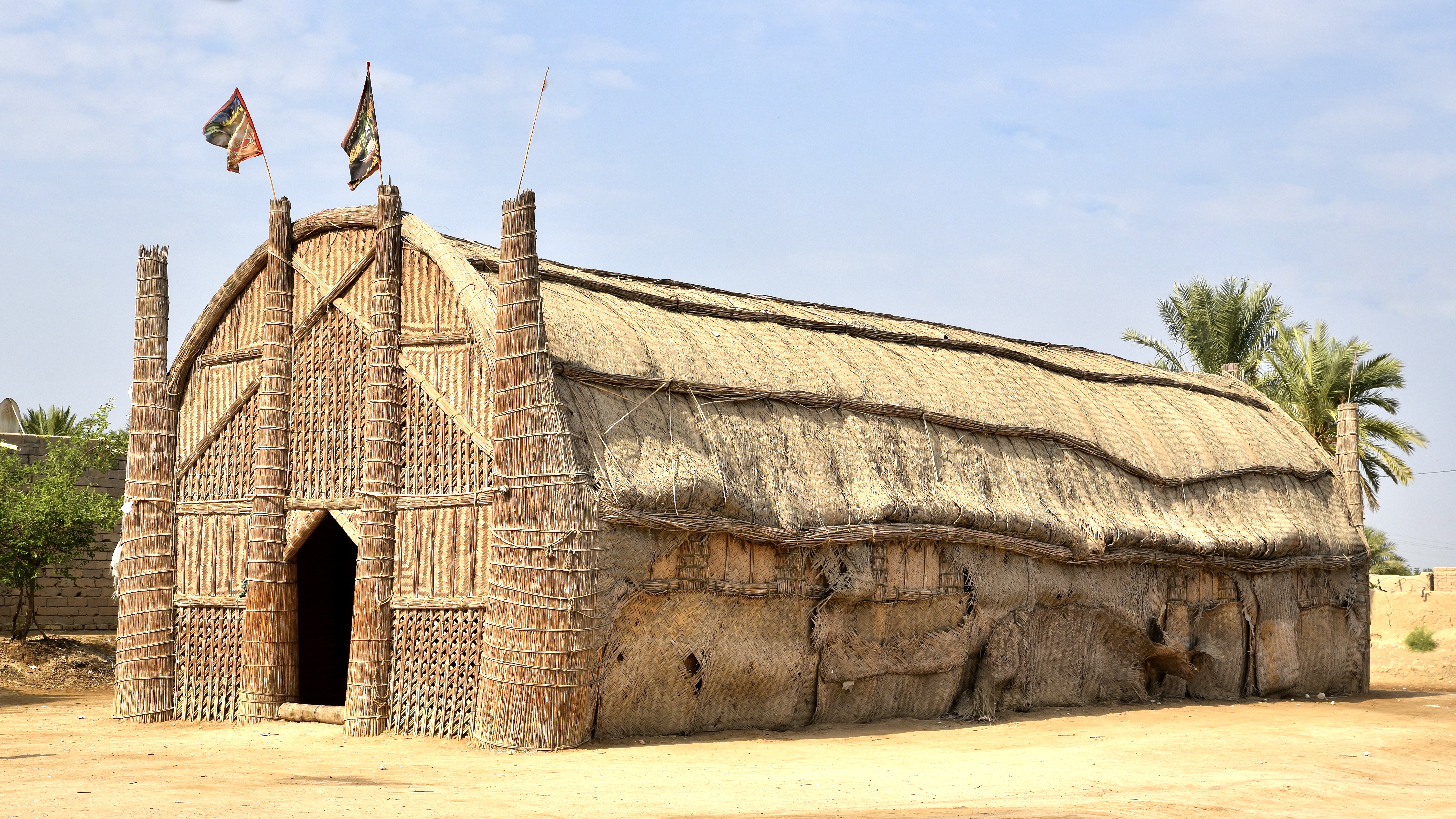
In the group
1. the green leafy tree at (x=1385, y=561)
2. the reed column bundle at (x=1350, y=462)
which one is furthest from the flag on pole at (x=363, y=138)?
the green leafy tree at (x=1385, y=561)

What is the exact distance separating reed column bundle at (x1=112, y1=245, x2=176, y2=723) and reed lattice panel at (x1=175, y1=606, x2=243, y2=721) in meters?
0.12

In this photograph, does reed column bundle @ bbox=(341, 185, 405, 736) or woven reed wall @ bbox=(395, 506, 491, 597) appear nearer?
woven reed wall @ bbox=(395, 506, 491, 597)

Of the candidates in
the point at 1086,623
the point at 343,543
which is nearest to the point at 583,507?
the point at 343,543

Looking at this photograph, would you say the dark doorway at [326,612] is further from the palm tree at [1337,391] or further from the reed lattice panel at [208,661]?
the palm tree at [1337,391]

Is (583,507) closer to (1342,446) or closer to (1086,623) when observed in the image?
(1086,623)

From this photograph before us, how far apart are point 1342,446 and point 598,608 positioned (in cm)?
1404

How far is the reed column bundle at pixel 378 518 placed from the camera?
12.0 metres

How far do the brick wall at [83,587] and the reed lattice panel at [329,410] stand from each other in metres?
9.29

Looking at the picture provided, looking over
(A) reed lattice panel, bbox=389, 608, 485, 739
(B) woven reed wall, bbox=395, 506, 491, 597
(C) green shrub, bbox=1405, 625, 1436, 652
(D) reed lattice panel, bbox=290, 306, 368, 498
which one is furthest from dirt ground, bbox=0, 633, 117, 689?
(C) green shrub, bbox=1405, 625, 1436, 652

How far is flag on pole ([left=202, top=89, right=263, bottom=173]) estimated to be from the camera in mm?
13984

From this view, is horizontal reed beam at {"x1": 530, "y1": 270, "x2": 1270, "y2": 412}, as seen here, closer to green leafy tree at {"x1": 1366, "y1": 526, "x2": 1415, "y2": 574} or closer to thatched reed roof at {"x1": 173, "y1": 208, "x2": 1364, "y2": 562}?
thatched reed roof at {"x1": 173, "y1": 208, "x2": 1364, "y2": 562}

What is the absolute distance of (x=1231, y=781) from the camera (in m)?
9.66

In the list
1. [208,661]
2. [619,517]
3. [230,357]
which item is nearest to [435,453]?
[619,517]

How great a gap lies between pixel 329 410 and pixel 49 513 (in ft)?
27.0
